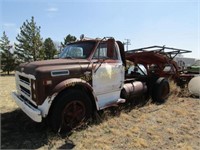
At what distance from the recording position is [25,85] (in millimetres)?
5020

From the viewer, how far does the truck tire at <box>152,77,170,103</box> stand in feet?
27.0

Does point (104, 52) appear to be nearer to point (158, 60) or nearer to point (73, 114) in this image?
point (73, 114)

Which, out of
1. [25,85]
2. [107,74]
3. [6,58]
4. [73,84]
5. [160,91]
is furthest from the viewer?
[6,58]

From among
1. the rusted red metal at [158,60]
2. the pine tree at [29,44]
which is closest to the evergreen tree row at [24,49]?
the pine tree at [29,44]

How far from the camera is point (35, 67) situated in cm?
453

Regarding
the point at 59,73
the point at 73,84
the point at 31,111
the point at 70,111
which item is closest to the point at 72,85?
the point at 73,84

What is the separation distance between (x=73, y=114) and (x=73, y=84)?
0.72 meters

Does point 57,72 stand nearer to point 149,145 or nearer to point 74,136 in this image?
point 74,136

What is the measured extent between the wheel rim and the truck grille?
30.4 inches

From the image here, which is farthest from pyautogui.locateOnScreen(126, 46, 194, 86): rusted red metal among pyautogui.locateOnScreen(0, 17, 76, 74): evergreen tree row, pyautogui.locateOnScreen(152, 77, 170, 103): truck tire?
pyautogui.locateOnScreen(0, 17, 76, 74): evergreen tree row

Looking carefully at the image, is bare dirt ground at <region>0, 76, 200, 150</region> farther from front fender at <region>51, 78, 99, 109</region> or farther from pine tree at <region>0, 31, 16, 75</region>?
pine tree at <region>0, 31, 16, 75</region>

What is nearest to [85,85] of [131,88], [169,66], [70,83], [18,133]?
[70,83]

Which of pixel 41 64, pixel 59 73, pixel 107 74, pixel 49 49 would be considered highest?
pixel 49 49

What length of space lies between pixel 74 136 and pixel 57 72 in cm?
145
